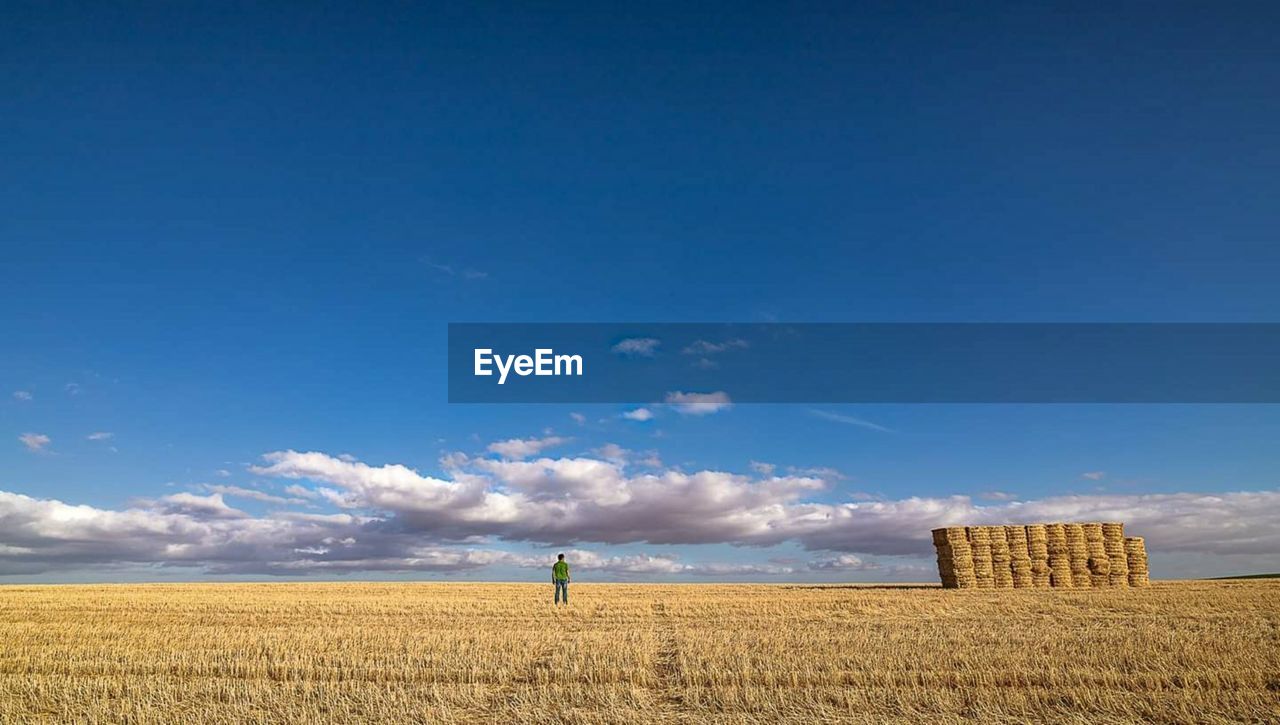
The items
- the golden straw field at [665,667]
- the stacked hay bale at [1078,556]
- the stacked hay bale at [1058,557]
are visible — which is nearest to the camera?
the golden straw field at [665,667]

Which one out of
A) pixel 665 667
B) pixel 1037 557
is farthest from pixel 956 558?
pixel 665 667

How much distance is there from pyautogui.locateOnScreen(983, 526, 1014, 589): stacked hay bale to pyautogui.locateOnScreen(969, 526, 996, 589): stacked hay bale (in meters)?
0.09

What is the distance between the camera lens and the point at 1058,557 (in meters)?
32.2

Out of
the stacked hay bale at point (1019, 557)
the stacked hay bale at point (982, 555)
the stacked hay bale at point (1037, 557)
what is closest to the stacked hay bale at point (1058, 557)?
the stacked hay bale at point (1037, 557)

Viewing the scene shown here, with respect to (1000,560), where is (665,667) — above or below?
below

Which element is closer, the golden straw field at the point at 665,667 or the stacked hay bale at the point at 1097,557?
the golden straw field at the point at 665,667

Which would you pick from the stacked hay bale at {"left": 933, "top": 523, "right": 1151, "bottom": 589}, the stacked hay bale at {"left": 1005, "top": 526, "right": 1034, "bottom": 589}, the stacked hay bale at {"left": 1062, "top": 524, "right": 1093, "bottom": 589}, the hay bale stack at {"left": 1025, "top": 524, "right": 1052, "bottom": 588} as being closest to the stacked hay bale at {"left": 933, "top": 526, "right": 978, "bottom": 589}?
the stacked hay bale at {"left": 933, "top": 523, "right": 1151, "bottom": 589}

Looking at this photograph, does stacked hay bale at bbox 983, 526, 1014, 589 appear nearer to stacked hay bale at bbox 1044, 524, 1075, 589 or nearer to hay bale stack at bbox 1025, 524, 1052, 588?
hay bale stack at bbox 1025, 524, 1052, 588

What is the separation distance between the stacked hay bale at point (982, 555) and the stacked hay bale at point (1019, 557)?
763 mm

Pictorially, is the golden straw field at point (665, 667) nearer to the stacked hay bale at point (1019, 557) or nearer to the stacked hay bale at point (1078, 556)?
the stacked hay bale at point (1019, 557)

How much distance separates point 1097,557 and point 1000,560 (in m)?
3.84

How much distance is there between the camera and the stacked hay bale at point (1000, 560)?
1247 inches

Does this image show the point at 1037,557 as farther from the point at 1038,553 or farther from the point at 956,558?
the point at 956,558

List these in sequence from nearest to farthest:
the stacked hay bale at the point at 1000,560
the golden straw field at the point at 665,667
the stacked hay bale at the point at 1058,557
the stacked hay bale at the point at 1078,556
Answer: the golden straw field at the point at 665,667 → the stacked hay bale at the point at 1000,560 → the stacked hay bale at the point at 1058,557 → the stacked hay bale at the point at 1078,556
